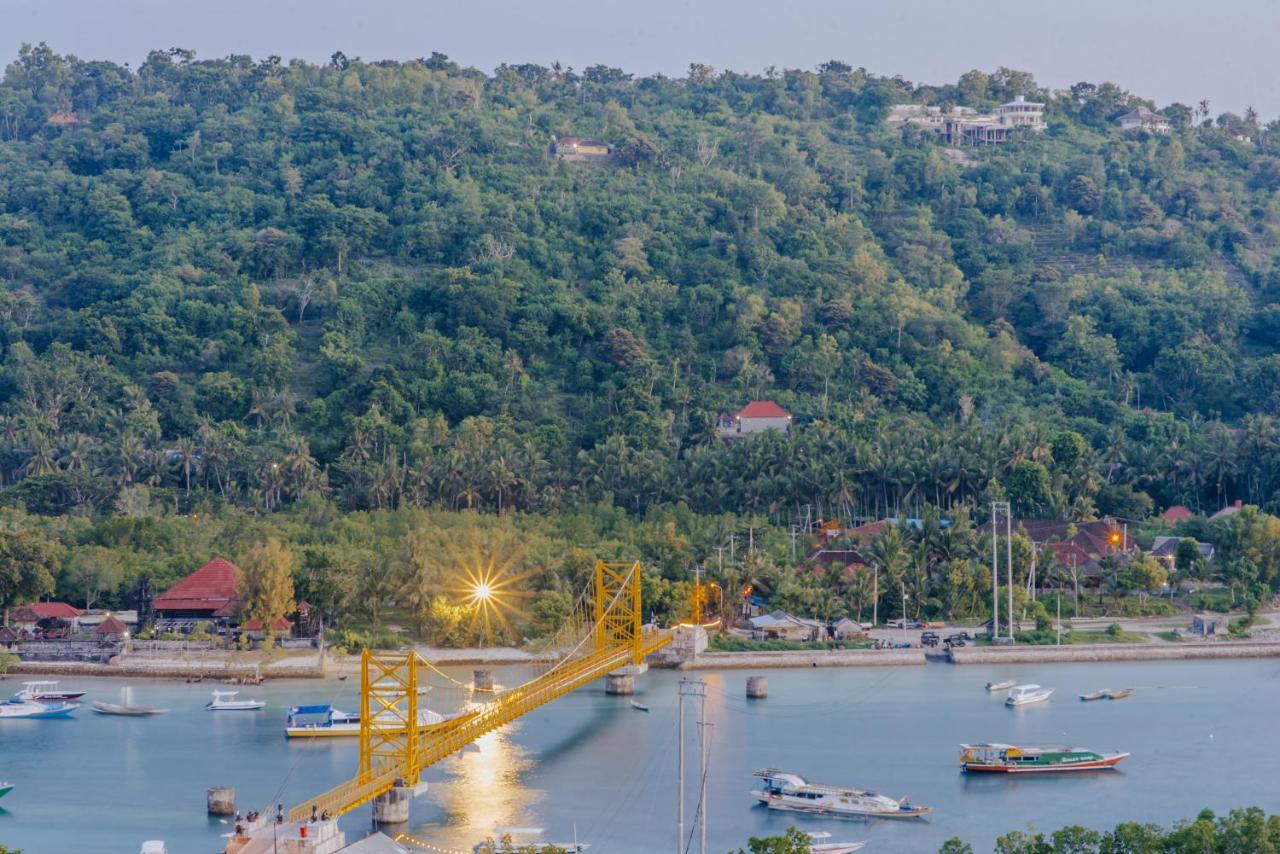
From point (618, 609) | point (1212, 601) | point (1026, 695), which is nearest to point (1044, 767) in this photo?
point (1026, 695)

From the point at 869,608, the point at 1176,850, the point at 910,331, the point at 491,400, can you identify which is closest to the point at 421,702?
the point at 869,608

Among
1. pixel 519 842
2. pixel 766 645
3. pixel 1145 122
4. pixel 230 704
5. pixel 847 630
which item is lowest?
pixel 519 842

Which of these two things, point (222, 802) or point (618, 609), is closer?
point (222, 802)

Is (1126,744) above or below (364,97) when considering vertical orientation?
below

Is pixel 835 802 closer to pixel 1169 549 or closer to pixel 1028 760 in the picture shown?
pixel 1028 760

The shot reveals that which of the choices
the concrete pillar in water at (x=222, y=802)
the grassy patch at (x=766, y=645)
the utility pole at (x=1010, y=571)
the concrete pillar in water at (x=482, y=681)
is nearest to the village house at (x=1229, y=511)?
the utility pole at (x=1010, y=571)

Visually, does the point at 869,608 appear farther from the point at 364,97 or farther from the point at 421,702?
the point at 364,97
